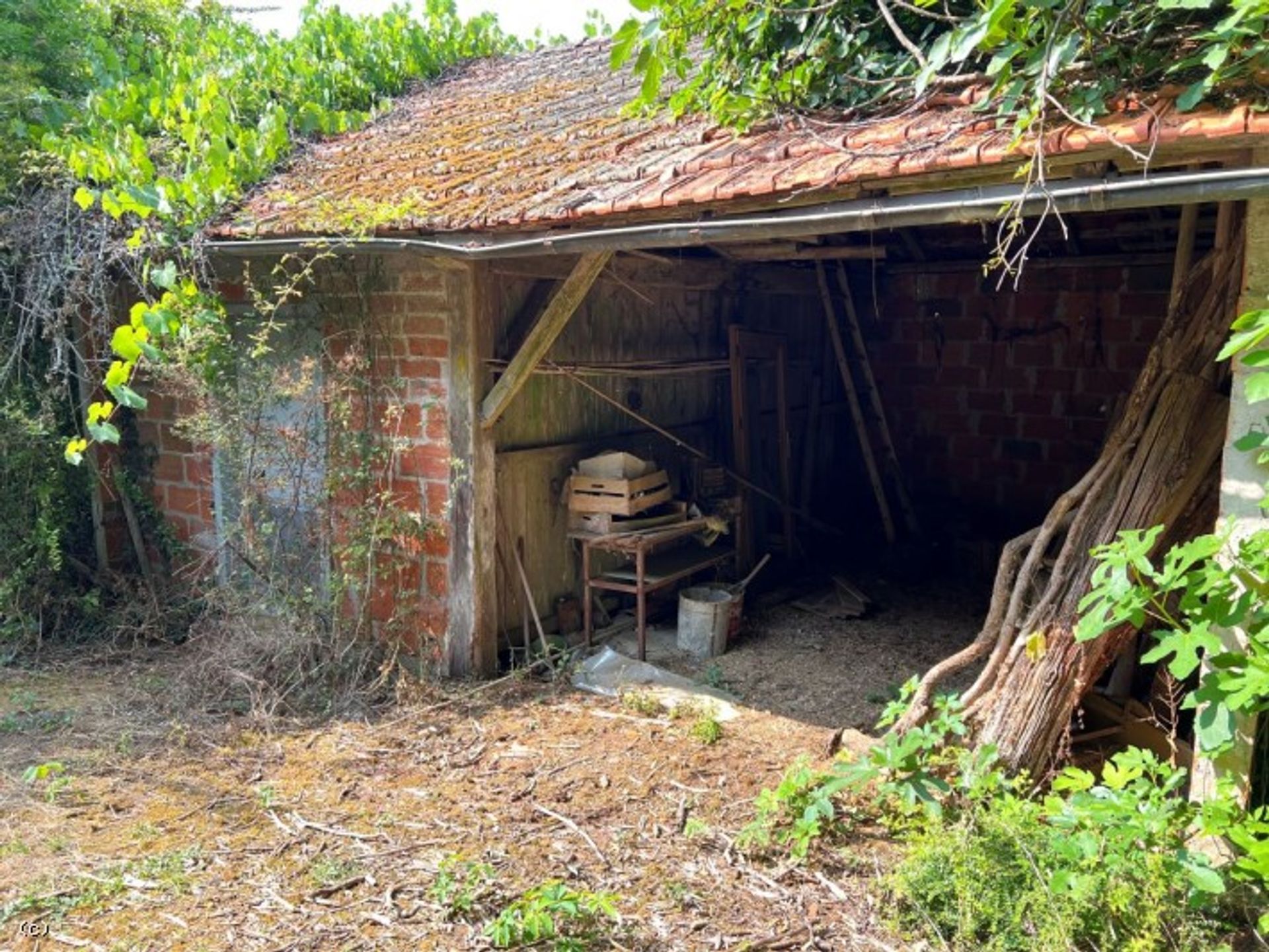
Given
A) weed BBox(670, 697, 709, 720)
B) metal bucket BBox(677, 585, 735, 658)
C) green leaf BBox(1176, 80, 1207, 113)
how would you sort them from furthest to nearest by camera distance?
metal bucket BBox(677, 585, 735, 658)
weed BBox(670, 697, 709, 720)
green leaf BBox(1176, 80, 1207, 113)

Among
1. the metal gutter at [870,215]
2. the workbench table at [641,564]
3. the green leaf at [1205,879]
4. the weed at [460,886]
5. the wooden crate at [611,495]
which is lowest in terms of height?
the weed at [460,886]

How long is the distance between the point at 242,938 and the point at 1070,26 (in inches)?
169

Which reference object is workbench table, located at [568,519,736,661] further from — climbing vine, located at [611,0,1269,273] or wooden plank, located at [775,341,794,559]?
climbing vine, located at [611,0,1269,273]

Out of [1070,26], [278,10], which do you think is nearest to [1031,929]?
[1070,26]

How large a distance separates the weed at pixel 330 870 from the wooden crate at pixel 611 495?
9.38 feet

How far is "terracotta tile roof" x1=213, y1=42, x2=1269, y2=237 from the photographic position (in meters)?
3.40

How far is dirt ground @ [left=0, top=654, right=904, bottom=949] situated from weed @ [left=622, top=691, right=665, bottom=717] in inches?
2.4

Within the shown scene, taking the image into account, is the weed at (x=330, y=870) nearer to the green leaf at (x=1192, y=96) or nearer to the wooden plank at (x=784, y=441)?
the green leaf at (x=1192, y=96)

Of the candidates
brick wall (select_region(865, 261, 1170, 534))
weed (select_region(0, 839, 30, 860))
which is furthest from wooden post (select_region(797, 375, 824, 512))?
weed (select_region(0, 839, 30, 860))

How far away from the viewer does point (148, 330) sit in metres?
4.92

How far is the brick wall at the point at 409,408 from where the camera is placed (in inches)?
215

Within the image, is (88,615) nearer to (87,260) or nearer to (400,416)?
(87,260)

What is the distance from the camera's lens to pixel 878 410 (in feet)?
28.7

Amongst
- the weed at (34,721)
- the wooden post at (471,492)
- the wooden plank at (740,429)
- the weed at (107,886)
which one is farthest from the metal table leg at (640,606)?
the weed at (34,721)
